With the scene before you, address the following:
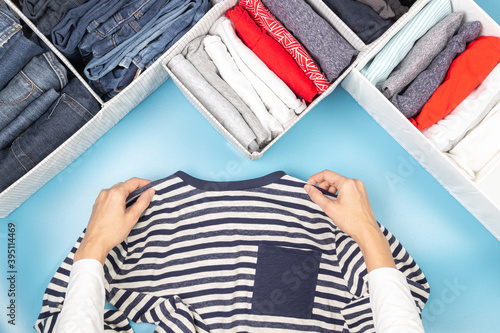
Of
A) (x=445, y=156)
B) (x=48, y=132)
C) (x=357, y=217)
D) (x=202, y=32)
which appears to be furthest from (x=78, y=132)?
(x=445, y=156)

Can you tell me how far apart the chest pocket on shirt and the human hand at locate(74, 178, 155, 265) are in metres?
0.37

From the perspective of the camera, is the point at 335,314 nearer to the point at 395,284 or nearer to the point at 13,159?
the point at 395,284

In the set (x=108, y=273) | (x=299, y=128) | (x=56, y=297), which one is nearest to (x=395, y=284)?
(x=299, y=128)

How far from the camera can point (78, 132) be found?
1.08 metres

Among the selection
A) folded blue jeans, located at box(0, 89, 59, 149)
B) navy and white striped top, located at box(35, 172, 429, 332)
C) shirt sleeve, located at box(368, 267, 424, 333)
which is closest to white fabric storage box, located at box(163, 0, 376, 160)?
navy and white striped top, located at box(35, 172, 429, 332)

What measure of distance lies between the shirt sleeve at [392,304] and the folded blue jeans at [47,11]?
112cm

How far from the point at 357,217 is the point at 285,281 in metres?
0.28

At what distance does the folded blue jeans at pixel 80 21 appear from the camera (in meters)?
1.04

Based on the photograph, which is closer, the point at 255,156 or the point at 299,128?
the point at 255,156

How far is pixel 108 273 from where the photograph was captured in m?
1.02

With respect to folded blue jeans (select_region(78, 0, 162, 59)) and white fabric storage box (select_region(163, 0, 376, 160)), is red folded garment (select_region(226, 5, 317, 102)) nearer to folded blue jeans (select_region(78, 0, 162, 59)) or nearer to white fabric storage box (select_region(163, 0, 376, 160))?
white fabric storage box (select_region(163, 0, 376, 160))

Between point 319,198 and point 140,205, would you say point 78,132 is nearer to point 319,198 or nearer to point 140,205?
point 140,205

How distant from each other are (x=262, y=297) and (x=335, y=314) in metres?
0.22

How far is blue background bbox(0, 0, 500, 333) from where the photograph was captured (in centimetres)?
118
